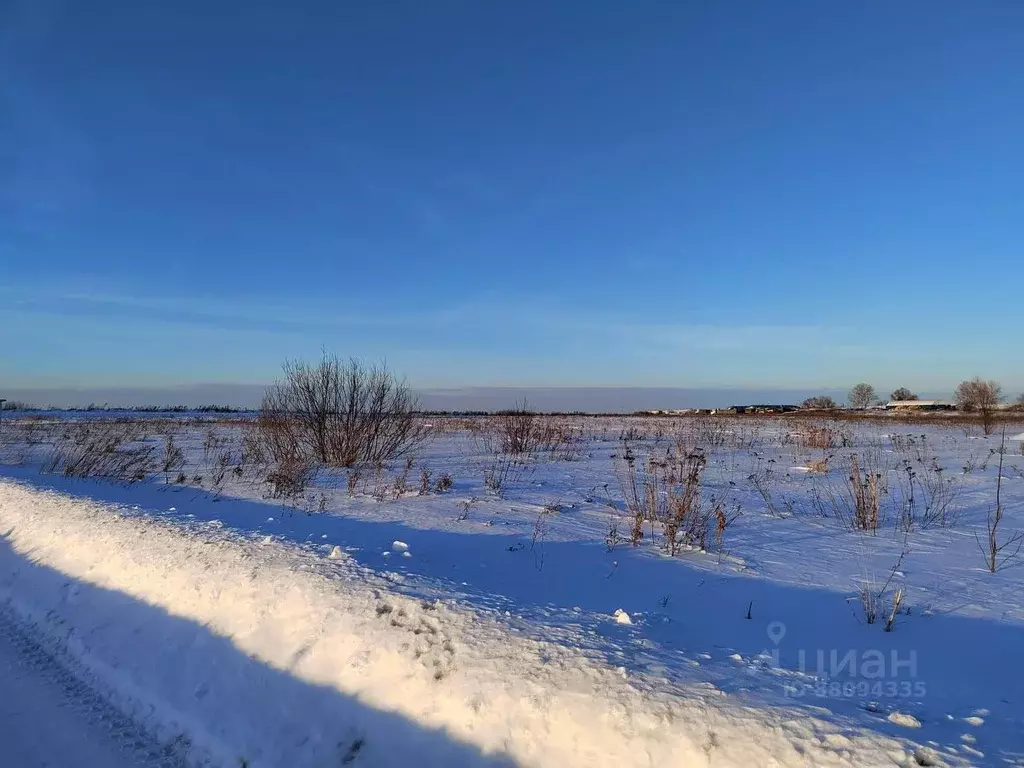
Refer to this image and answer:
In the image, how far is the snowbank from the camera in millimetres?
2354

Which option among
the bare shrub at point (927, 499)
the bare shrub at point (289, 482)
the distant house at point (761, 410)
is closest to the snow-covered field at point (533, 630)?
the bare shrub at point (927, 499)

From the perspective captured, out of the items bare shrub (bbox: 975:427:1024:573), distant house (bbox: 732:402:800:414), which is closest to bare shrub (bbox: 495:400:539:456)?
bare shrub (bbox: 975:427:1024:573)

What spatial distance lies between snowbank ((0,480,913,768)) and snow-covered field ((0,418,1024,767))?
1 centimetres

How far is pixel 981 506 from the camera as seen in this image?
7.89 meters

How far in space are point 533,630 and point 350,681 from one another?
1051 mm

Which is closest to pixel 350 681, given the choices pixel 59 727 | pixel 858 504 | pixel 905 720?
pixel 59 727

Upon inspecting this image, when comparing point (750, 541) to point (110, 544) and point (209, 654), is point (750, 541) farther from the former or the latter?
point (110, 544)

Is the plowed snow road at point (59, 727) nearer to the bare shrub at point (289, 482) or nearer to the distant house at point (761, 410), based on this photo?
the bare shrub at point (289, 482)

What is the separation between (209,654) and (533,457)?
38.3 feet

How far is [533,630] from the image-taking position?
3.37m

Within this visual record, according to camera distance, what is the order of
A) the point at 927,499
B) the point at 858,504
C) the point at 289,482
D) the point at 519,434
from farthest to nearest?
the point at 519,434 → the point at 289,482 → the point at 927,499 → the point at 858,504

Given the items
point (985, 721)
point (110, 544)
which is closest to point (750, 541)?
point (985, 721)

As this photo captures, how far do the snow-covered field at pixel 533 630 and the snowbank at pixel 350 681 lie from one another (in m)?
0.01

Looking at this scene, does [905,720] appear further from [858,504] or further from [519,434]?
[519,434]
